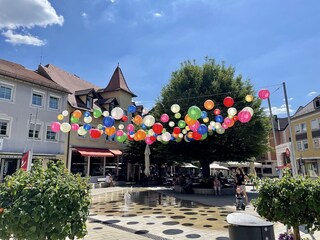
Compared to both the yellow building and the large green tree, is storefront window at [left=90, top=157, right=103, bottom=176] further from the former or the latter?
the yellow building

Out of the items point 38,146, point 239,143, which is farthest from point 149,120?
point 38,146

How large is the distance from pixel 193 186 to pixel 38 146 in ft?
44.2

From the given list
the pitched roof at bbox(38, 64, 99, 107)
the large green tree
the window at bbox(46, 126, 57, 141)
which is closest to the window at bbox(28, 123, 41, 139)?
the window at bbox(46, 126, 57, 141)

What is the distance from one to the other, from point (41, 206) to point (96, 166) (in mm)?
24479

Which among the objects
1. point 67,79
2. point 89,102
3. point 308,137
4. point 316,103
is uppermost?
point 67,79

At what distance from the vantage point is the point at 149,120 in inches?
524

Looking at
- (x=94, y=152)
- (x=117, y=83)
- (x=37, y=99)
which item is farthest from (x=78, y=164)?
(x=117, y=83)

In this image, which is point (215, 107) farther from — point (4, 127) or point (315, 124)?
point (315, 124)

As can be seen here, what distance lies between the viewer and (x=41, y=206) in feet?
12.6

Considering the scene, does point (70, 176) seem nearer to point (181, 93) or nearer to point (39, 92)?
point (181, 93)

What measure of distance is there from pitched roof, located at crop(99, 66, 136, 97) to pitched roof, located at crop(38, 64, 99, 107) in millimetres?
3008

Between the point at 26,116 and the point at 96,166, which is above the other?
the point at 26,116

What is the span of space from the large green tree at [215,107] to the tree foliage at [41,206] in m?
15.2

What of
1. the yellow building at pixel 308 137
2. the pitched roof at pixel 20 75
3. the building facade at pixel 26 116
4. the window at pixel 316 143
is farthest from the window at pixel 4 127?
the window at pixel 316 143
